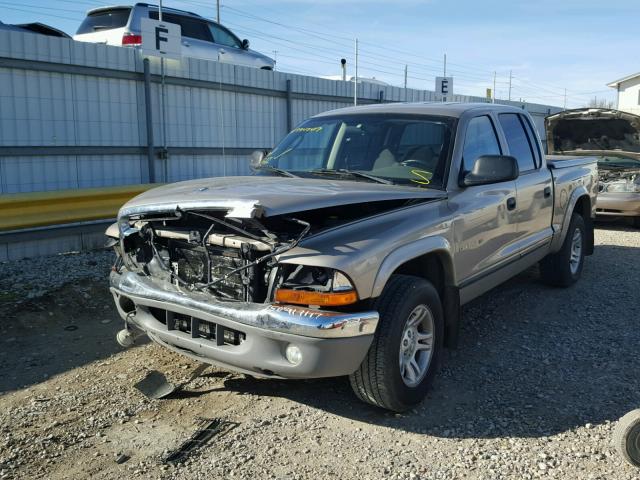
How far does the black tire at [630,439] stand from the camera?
121 inches

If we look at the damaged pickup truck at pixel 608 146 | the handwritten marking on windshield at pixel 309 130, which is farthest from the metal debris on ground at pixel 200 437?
the damaged pickup truck at pixel 608 146

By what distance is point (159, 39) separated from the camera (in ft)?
28.0

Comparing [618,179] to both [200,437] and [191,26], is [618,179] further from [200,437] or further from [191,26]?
[200,437]

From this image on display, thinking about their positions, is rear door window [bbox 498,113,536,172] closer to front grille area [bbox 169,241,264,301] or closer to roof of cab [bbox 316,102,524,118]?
roof of cab [bbox 316,102,524,118]

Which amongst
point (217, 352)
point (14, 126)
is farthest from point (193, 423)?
point (14, 126)

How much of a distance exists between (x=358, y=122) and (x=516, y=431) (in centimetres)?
268

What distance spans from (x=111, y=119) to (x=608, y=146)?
8.93m

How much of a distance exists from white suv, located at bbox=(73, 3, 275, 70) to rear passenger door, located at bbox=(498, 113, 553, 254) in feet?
26.8

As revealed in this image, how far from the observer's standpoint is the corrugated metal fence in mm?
7383

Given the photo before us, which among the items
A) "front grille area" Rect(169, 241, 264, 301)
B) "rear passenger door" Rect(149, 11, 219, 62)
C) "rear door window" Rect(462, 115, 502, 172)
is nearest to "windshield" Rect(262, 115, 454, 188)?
"rear door window" Rect(462, 115, 502, 172)

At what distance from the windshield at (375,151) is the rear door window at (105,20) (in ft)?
27.9

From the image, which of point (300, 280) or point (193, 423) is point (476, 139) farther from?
point (193, 423)

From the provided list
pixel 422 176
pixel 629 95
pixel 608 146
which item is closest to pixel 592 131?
pixel 608 146

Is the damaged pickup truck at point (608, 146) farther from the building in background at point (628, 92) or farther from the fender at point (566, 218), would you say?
the building in background at point (628, 92)
